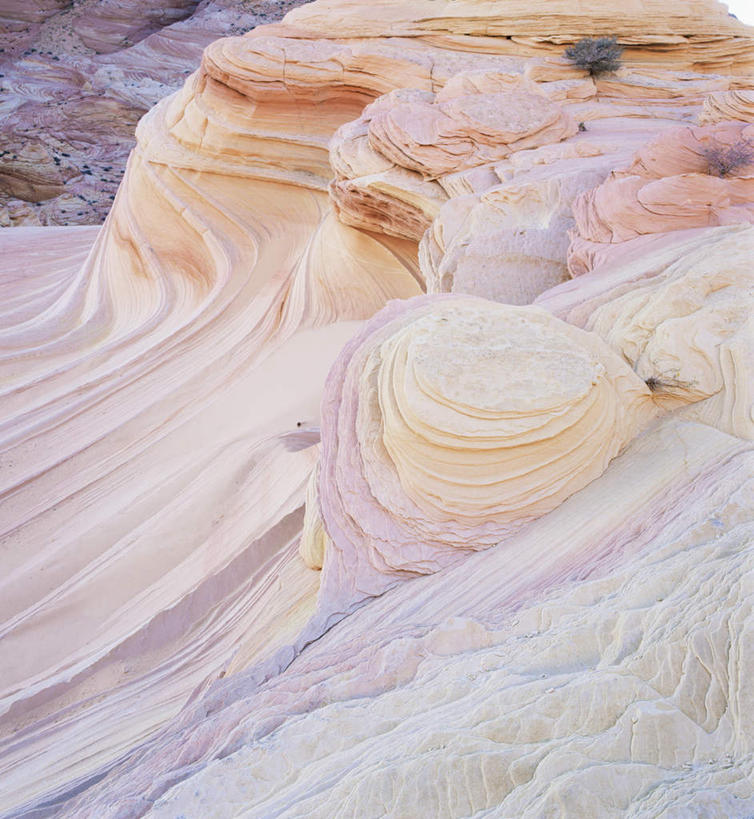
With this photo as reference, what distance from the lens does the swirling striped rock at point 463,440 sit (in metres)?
2.45

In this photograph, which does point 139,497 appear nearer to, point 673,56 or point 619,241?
point 619,241

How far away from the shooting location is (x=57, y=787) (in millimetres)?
2621

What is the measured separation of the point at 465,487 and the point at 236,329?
465 centimetres

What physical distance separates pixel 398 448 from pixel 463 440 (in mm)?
253

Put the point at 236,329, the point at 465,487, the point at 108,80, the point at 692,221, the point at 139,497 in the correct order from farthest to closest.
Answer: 1. the point at 108,80
2. the point at 236,329
3. the point at 139,497
4. the point at 692,221
5. the point at 465,487

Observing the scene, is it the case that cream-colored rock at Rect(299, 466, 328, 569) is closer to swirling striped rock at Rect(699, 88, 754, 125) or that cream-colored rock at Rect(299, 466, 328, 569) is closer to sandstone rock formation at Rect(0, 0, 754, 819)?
sandstone rock formation at Rect(0, 0, 754, 819)

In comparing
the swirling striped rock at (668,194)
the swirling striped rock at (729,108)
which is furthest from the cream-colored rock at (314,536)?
the swirling striped rock at (729,108)

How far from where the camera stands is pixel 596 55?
20.6 feet

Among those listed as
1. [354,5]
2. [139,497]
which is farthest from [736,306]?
[354,5]

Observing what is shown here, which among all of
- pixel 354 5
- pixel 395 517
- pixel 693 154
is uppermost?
pixel 354 5

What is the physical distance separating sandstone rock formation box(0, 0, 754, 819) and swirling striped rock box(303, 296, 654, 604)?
0.01 meters

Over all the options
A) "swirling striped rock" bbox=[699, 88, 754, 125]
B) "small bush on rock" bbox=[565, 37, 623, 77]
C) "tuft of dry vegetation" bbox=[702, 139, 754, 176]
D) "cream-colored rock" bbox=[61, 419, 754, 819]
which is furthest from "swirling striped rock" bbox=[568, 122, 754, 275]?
"small bush on rock" bbox=[565, 37, 623, 77]

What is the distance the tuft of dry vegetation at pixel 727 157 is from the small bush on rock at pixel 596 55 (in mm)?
2983

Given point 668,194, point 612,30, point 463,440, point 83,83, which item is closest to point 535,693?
point 463,440
